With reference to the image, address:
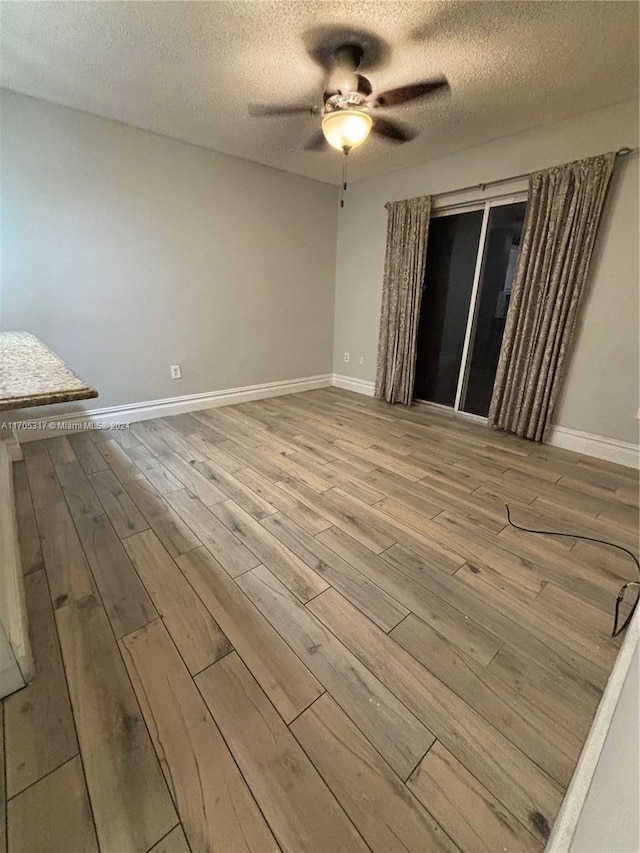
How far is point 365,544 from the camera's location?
64.2 inches

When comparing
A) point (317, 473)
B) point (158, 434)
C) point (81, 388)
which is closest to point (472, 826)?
point (81, 388)

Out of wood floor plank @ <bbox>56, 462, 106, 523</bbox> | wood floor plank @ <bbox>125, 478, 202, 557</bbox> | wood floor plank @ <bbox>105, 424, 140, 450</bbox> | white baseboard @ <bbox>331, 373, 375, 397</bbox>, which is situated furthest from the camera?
white baseboard @ <bbox>331, 373, 375, 397</bbox>

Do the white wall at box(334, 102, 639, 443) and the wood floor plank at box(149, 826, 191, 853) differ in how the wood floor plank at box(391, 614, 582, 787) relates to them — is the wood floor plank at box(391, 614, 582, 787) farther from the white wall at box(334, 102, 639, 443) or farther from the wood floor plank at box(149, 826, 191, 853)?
the white wall at box(334, 102, 639, 443)

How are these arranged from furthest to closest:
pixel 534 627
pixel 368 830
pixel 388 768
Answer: pixel 534 627
pixel 388 768
pixel 368 830

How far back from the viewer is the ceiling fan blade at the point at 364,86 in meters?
1.78

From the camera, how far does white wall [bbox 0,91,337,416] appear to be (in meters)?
2.39

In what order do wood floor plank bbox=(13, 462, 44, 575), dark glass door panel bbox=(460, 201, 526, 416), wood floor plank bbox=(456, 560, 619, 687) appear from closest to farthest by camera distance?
wood floor plank bbox=(456, 560, 619, 687) → wood floor plank bbox=(13, 462, 44, 575) → dark glass door panel bbox=(460, 201, 526, 416)

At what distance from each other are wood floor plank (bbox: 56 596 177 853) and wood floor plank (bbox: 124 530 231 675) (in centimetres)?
17

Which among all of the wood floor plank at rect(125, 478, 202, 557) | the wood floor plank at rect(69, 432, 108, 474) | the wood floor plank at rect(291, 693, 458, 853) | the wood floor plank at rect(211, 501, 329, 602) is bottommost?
the wood floor plank at rect(291, 693, 458, 853)

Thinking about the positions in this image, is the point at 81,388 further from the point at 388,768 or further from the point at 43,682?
the point at 388,768

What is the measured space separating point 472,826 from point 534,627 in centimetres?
67

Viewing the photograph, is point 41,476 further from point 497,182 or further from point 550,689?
point 497,182

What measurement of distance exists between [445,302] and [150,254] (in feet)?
9.03

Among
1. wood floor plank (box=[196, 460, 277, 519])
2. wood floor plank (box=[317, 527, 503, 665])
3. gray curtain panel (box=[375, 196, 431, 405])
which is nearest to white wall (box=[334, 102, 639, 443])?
gray curtain panel (box=[375, 196, 431, 405])
